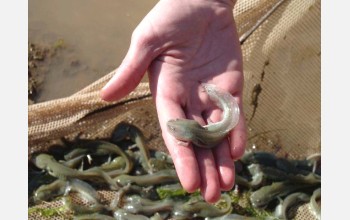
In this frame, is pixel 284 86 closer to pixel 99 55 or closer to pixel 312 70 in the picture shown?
pixel 312 70

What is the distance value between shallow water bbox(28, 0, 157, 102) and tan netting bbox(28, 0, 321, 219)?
68cm

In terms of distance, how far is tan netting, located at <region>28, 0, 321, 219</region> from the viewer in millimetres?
4156

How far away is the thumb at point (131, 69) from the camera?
9.90 ft

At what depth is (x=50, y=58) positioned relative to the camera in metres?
4.90

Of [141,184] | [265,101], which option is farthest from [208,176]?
[265,101]

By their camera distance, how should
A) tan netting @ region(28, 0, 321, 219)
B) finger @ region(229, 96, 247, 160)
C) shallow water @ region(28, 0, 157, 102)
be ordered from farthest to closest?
shallow water @ region(28, 0, 157, 102) → tan netting @ region(28, 0, 321, 219) → finger @ region(229, 96, 247, 160)

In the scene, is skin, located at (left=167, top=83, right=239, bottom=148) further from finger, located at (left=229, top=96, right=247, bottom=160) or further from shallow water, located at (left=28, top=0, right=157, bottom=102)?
shallow water, located at (left=28, top=0, right=157, bottom=102)

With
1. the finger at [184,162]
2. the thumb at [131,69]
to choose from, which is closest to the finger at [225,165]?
the finger at [184,162]

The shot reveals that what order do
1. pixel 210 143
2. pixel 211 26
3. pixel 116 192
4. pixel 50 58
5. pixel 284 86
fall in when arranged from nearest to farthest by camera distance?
→ pixel 210 143 < pixel 211 26 < pixel 116 192 < pixel 284 86 < pixel 50 58

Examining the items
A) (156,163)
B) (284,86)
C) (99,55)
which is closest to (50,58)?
(99,55)

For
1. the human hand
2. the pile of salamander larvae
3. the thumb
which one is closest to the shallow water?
the pile of salamander larvae

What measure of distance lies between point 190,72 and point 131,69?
0.41m

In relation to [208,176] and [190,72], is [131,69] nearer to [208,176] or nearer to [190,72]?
[190,72]

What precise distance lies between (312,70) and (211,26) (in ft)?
5.18
